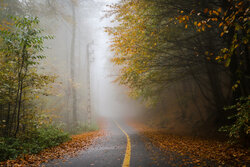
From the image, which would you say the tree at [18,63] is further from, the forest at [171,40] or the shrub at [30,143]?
the forest at [171,40]

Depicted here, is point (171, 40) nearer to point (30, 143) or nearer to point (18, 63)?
point (18, 63)

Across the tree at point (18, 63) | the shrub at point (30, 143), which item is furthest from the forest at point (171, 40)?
the shrub at point (30, 143)

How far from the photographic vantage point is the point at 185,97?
56.9 ft

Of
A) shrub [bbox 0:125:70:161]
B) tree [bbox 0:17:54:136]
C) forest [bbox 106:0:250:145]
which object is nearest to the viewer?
shrub [bbox 0:125:70:161]

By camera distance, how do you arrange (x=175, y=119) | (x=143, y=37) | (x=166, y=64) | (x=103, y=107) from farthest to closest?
(x=103, y=107) → (x=175, y=119) → (x=166, y=64) → (x=143, y=37)

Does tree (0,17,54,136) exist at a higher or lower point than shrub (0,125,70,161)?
higher

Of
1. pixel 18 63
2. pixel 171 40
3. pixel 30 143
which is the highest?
pixel 171 40

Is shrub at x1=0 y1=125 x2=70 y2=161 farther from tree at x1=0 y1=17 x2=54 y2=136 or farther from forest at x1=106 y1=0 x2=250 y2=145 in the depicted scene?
forest at x1=106 y1=0 x2=250 y2=145

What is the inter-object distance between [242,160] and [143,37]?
594 centimetres

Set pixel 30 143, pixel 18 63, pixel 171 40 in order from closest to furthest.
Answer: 1. pixel 18 63
2. pixel 30 143
3. pixel 171 40

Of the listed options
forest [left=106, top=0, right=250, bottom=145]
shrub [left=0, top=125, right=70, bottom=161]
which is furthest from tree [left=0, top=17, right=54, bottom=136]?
forest [left=106, top=0, right=250, bottom=145]

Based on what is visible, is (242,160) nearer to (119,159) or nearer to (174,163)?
(174,163)

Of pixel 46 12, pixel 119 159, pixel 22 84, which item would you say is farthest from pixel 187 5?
pixel 46 12

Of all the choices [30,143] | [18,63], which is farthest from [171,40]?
[30,143]
